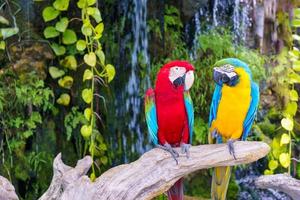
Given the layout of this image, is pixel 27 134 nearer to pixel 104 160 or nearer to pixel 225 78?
pixel 104 160

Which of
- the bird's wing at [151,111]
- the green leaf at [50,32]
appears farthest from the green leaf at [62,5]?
the bird's wing at [151,111]

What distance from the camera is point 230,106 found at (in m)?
1.57

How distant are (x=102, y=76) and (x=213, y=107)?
2.49ft

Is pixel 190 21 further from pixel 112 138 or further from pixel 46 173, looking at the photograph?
pixel 46 173

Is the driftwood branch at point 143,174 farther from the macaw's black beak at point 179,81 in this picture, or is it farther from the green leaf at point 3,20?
the green leaf at point 3,20

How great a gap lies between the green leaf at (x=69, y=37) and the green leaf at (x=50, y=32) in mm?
45

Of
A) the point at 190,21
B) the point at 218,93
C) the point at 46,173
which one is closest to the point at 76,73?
the point at 46,173

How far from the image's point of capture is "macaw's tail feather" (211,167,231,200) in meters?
1.64

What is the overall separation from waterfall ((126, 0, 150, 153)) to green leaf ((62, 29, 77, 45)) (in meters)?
0.30

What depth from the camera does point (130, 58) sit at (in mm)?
2543

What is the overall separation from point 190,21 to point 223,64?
131cm

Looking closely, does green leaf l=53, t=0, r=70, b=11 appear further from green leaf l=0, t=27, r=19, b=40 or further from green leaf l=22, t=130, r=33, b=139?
green leaf l=22, t=130, r=33, b=139

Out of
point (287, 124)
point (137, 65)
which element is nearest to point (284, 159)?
point (287, 124)

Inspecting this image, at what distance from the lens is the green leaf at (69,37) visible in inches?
93.7
